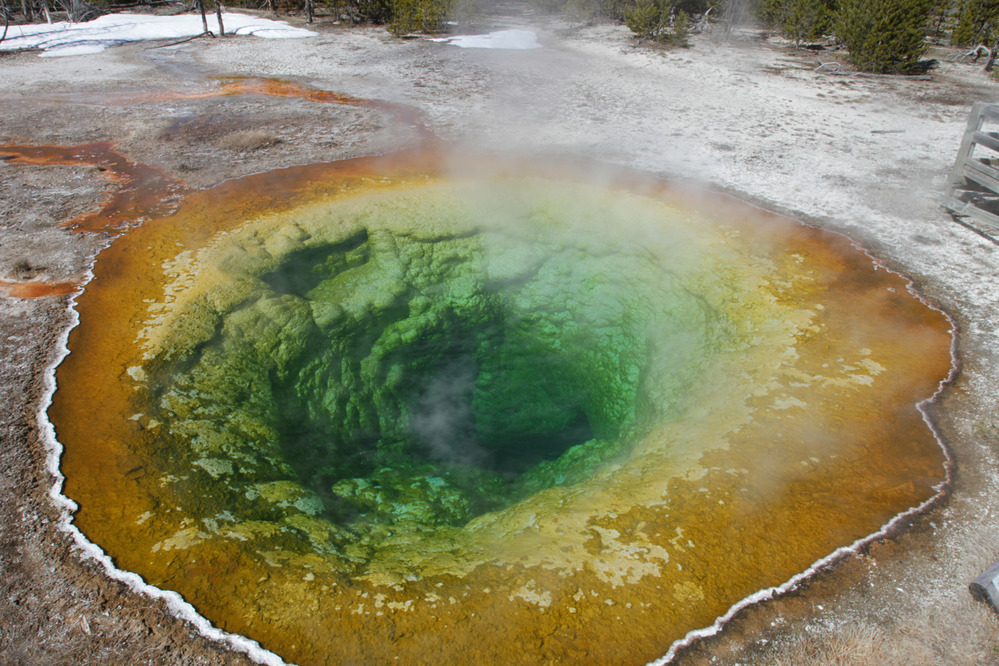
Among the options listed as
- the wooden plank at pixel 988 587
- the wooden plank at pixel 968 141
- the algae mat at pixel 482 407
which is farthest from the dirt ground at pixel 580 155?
the wooden plank at pixel 968 141

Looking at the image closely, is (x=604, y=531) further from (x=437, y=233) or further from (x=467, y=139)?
(x=467, y=139)

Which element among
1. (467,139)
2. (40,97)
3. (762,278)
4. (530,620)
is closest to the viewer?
(530,620)

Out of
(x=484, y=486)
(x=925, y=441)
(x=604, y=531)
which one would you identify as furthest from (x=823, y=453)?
(x=484, y=486)

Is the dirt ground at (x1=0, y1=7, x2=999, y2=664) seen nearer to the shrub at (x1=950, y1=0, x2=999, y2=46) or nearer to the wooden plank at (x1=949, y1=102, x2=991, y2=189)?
the wooden plank at (x1=949, y1=102, x2=991, y2=189)

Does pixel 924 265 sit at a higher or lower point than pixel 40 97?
lower

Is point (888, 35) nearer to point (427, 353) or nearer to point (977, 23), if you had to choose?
point (977, 23)

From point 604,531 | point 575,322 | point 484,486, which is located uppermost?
point 604,531

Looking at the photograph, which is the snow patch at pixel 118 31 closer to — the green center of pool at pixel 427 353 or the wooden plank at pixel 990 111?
the green center of pool at pixel 427 353

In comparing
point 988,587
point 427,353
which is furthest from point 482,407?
point 988,587
